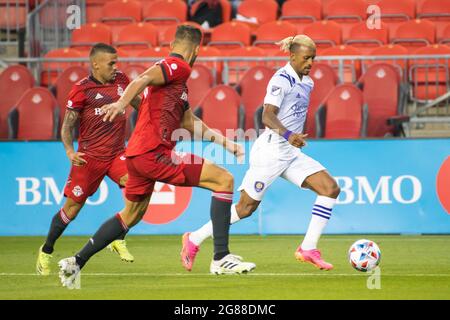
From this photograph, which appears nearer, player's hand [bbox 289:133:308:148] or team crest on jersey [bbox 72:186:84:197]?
player's hand [bbox 289:133:308:148]

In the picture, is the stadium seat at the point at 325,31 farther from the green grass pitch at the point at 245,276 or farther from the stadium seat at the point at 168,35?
the green grass pitch at the point at 245,276

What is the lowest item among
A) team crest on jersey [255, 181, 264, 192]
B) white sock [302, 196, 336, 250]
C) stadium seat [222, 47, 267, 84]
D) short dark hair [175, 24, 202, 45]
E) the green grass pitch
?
the green grass pitch

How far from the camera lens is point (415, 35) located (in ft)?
59.9

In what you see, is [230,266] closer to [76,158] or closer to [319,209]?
[319,209]

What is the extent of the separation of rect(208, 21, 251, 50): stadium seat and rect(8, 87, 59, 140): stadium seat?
3875 millimetres

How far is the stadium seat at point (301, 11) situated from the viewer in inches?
766

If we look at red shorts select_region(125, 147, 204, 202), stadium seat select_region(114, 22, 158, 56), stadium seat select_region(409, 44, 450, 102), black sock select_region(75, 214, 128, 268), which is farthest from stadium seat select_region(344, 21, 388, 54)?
black sock select_region(75, 214, 128, 268)

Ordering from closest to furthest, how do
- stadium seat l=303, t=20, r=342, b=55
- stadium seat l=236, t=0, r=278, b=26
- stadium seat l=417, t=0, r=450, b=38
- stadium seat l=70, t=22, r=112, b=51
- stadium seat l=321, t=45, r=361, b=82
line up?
stadium seat l=321, t=45, r=361, b=82
stadium seat l=303, t=20, r=342, b=55
stadium seat l=417, t=0, r=450, b=38
stadium seat l=70, t=22, r=112, b=51
stadium seat l=236, t=0, r=278, b=26

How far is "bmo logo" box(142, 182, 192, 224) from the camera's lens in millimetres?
14492

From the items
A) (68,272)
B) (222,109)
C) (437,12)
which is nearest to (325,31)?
(437,12)

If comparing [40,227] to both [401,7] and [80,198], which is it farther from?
[401,7]

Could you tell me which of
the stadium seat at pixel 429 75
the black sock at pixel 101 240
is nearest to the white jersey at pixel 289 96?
the black sock at pixel 101 240

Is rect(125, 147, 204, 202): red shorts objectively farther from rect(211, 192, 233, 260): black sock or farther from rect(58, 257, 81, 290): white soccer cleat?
rect(58, 257, 81, 290): white soccer cleat

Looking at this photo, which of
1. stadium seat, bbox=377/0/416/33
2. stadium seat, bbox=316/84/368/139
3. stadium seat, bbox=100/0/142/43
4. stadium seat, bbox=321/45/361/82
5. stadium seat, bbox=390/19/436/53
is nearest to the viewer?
stadium seat, bbox=316/84/368/139
